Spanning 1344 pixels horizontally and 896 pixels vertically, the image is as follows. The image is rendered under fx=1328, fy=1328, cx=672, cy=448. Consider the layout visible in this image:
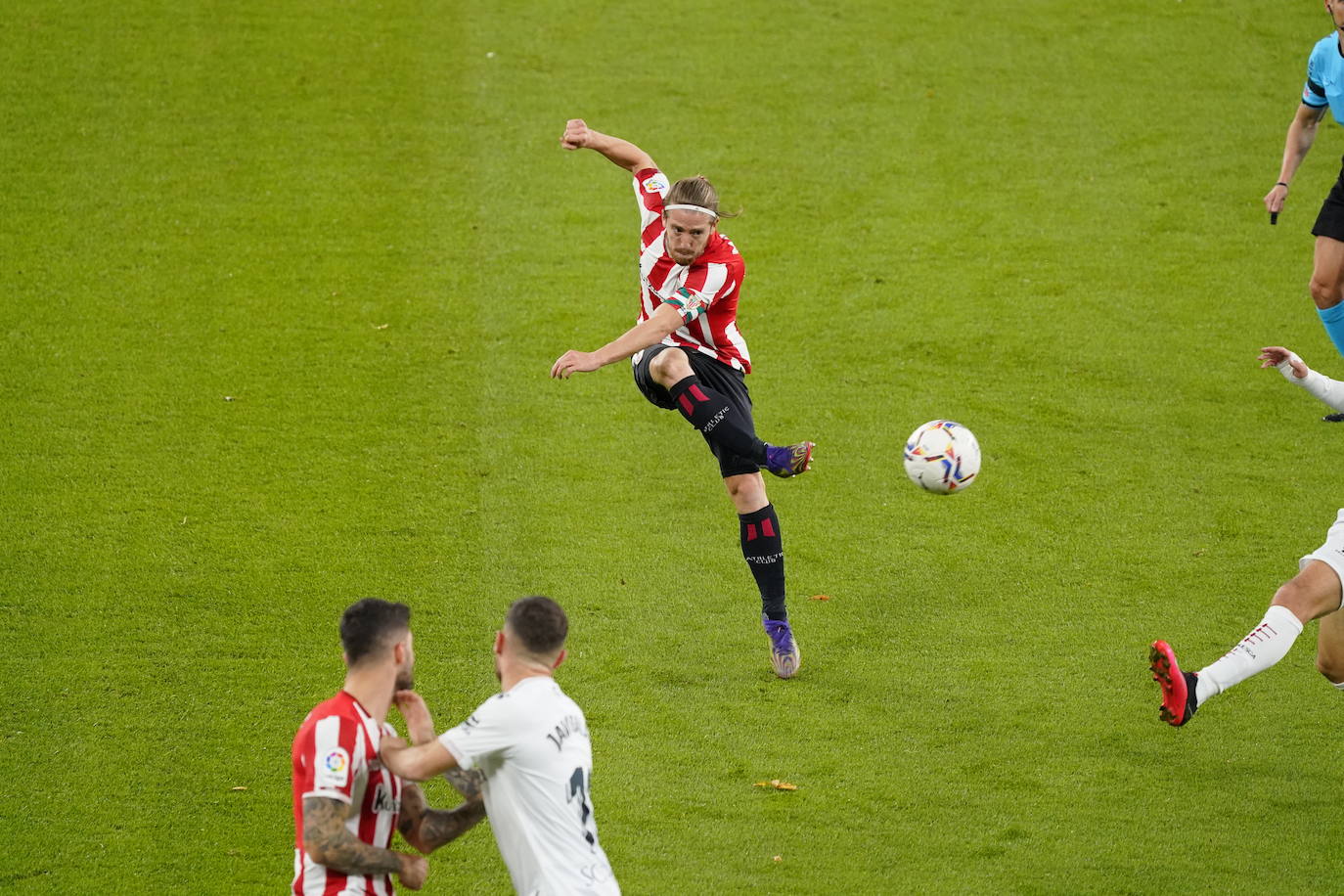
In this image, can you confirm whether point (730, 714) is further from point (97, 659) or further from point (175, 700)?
point (97, 659)

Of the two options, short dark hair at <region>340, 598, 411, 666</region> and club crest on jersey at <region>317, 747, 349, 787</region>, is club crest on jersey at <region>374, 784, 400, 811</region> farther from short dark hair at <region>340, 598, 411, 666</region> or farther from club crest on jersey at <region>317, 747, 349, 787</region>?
short dark hair at <region>340, 598, 411, 666</region>

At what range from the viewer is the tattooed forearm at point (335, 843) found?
348cm

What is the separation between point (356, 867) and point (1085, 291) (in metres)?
8.33

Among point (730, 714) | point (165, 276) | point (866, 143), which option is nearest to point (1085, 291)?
point (866, 143)

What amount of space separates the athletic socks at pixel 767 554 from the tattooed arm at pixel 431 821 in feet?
8.95

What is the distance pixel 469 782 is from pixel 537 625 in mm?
524

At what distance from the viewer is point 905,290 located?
34.1ft

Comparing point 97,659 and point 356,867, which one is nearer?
point 356,867

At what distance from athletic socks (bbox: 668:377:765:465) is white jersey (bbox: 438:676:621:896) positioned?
2.70m

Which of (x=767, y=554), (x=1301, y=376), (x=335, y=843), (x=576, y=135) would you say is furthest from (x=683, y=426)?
(x=335, y=843)

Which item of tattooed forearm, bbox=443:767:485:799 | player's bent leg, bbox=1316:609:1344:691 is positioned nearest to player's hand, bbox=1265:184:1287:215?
player's bent leg, bbox=1316:609:1344:691

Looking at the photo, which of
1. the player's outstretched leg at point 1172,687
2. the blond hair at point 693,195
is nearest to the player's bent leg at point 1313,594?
the player's outstretched leg at point 1172,687

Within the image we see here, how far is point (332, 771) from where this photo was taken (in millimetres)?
3529

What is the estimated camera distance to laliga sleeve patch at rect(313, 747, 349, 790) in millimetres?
3527
